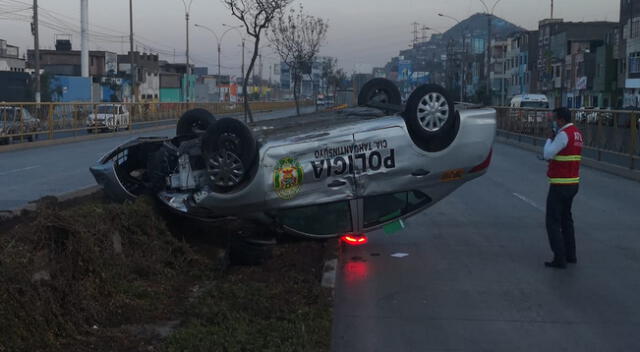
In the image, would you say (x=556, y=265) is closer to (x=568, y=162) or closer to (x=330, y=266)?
(x=568, y=162)

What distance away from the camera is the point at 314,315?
23.1ft

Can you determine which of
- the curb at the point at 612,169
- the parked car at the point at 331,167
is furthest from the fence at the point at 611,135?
the parked car at the point at 331,167

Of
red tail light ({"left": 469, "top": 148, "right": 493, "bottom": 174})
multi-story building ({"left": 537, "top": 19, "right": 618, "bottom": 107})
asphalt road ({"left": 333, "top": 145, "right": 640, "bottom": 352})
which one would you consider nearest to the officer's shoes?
asphalt road ({"left": 333, "top": 145, "right": 640, "bottom": 352})

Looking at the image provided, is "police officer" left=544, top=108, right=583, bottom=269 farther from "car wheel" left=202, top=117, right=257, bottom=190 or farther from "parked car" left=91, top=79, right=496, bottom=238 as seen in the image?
"car wheel" left=202, top=117, right=257, bottom=190

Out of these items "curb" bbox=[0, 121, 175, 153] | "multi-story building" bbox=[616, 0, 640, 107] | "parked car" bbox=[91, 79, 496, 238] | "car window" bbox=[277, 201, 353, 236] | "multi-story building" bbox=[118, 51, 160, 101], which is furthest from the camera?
"multi-story building" bbox=[118, 51, 160, 101]

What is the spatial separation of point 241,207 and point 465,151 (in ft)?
8.32

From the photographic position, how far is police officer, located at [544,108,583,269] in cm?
943

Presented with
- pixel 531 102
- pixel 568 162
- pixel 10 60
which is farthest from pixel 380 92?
pixel 10 60

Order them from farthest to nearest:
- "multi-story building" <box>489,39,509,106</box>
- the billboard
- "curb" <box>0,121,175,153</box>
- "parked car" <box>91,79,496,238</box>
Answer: "multi-story building" <box>489,39,509,106</box>
the billboard
"curb" <box>0,121,175,153</box>
"parked car" <box>91,79,496,238</box>

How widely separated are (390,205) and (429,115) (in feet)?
3.55

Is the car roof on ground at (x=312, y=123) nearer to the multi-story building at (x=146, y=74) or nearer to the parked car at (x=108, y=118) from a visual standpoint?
the parked car at (x=108, y=118)

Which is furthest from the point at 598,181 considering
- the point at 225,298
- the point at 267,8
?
the point at 225,298

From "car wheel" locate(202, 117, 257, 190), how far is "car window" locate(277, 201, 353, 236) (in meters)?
0.64

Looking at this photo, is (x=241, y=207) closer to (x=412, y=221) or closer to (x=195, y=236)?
(x=195, y=236)
